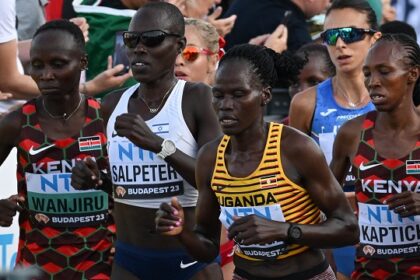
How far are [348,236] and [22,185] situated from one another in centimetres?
208

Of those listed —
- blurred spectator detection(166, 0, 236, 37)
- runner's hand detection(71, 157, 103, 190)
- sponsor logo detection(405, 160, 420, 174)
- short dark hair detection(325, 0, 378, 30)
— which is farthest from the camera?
blurred spectator detection(166, 0, 236, 37)

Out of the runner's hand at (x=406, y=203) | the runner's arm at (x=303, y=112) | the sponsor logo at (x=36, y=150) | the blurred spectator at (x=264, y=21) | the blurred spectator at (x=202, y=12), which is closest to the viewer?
the runner's hand at (x=406, y=203)

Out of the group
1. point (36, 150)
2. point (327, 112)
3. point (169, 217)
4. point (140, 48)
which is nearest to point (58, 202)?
point (36, 150)

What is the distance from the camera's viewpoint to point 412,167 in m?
6.45

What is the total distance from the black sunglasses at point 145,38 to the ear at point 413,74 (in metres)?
1.45

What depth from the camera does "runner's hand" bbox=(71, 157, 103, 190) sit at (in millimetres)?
6293

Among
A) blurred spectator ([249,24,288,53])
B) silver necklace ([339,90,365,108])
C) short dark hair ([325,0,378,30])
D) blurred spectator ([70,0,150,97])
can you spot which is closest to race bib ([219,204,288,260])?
silver necklace ([339,90,365,108])

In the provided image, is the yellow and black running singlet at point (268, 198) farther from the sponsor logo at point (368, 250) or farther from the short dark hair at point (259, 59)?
the sponsor logo at point (368, 250)

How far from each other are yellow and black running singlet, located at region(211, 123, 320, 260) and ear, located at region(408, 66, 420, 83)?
122 cm

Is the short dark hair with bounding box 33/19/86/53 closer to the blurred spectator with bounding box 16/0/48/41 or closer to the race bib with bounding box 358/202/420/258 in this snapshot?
the race bib with bounding box 358/202/420/258

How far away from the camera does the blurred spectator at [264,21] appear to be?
1054cm

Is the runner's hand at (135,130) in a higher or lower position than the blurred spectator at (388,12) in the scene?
higher

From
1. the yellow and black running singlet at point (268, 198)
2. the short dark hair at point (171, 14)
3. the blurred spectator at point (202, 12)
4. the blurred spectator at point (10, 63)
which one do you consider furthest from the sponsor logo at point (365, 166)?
the blurred spectator at point (202, 12)

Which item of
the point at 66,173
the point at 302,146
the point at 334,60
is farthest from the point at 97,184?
the point at 334,60
